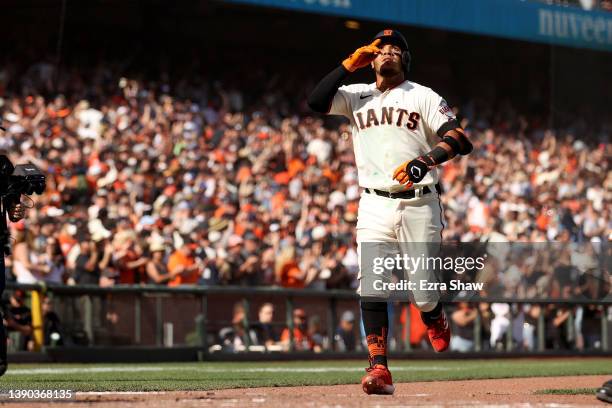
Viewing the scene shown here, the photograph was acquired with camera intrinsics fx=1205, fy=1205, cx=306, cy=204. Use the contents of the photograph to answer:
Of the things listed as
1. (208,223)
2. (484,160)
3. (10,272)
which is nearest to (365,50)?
(10,272)

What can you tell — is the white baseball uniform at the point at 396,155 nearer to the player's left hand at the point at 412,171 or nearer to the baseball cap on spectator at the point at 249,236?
the player's left hand at the point at 412,171

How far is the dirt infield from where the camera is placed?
6.54 metres

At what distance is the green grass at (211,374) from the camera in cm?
878

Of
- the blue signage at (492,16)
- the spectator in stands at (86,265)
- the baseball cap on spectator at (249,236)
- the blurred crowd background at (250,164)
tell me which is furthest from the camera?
the blue signage at (492,16)

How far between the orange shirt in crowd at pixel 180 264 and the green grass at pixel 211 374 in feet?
4.03

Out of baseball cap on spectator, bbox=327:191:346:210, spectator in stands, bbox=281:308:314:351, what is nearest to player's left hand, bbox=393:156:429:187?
spectator in stands, bbox=281:308:314:351

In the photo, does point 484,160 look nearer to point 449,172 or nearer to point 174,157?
point 449,172

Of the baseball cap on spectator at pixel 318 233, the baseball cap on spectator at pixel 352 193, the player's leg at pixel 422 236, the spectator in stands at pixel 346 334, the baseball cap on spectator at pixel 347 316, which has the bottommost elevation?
the spectator in stands at pixel 346 334

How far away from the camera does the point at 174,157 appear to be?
18.5 metres

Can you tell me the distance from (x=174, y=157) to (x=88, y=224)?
372 centimetres

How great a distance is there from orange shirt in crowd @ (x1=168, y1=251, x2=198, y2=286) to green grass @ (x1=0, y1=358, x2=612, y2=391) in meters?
1.23

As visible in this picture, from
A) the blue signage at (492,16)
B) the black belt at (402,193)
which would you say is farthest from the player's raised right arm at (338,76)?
the blue signage at (492,16)

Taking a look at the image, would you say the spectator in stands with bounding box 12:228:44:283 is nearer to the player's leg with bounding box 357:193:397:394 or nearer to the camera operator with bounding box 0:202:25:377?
the camera operator with bounding box 0:202:25:377

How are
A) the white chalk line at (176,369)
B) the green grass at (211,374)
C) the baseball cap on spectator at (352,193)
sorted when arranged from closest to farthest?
the green grass at (211,374) → the white chalk line at (176,369) → the baseball cap on spectator at (352,193)
